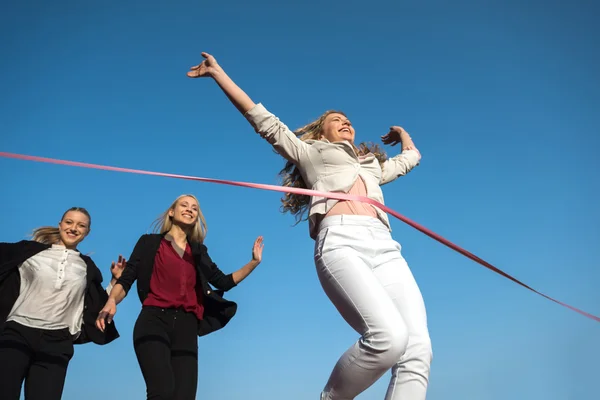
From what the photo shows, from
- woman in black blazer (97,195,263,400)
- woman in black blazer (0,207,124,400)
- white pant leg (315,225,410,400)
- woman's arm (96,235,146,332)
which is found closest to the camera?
Answer: white pant leg (315,225,410,400)

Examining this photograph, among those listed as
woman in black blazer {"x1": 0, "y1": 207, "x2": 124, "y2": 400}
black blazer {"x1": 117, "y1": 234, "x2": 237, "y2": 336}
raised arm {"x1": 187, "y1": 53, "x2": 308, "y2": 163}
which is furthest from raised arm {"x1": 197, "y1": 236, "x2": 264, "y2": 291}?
raised arm {"x1": 187, "y1": 53, "x2": 308, "y2": 163}

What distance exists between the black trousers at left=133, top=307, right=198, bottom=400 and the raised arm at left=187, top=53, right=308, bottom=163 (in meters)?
1.88

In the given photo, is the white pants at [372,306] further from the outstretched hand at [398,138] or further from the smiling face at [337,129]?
the outstretched hand at [398,138]

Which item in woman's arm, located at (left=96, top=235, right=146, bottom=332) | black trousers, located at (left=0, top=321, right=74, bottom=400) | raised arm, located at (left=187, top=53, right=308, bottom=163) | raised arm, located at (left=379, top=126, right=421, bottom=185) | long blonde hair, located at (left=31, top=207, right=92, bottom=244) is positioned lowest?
black trousers, located at (left=0, top=321, right=74, bottom=400)

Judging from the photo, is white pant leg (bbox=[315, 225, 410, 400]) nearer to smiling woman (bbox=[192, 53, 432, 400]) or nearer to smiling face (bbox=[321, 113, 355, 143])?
smiling woman (bbox=[192, 53, 432, 400])

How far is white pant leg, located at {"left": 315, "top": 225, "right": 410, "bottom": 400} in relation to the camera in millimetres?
3354

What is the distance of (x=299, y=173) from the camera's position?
486cm

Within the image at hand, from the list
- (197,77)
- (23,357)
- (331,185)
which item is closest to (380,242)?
(331,185)

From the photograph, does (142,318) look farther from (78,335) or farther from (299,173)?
(299,173)

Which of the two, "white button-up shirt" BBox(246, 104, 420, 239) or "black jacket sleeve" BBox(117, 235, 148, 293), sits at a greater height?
"white button-up shirt" BBox(246, 104, 420, 239)

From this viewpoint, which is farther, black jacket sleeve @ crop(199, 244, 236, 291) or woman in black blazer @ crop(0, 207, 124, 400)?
black jacket sleeve @ crop(199, 244, 236, 291)

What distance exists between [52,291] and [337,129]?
10.1 feet

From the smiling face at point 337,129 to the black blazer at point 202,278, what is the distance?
5.80 feet

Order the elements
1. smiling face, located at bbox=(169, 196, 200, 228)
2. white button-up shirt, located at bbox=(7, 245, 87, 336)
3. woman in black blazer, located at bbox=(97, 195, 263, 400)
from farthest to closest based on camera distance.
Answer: smiling face, located at bbox=(169, 196, 200, 228) < white button-up shirt, located at bbox=(7, 245, 87, 336) < woman in black blazer, located at bbox=(97, 195, 263, 400)
